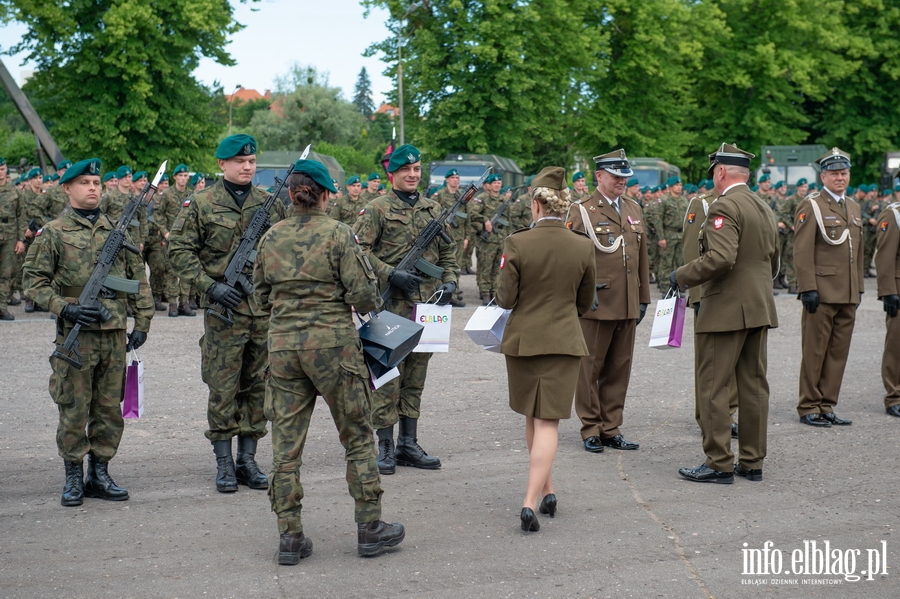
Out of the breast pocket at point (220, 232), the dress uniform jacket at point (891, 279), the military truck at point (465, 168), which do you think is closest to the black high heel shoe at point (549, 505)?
the breast pocket at point (220, 232)

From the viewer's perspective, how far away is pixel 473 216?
758 inches

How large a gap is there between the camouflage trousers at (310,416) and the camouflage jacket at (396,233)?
1901 mm

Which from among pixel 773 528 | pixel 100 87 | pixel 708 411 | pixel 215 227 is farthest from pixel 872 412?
pixel 100 87

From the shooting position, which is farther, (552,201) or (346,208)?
(346,208)

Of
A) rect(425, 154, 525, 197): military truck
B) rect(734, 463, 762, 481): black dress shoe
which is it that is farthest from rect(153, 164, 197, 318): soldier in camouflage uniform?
rect(425, 154, 525, 197): military truck

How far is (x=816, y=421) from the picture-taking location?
884cm

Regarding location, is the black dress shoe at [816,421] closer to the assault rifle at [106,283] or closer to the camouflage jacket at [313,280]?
A: the camouflage jacket at [313,280]

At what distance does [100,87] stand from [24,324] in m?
19.3

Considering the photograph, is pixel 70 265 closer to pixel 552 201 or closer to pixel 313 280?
pixel 313 280

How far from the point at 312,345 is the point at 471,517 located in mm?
1635

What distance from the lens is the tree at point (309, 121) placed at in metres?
73.1

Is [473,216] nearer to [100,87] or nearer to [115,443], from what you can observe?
[115,443]

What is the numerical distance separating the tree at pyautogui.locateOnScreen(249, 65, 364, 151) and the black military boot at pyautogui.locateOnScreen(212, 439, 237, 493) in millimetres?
67045

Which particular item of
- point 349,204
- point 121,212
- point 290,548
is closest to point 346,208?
point 349,204
